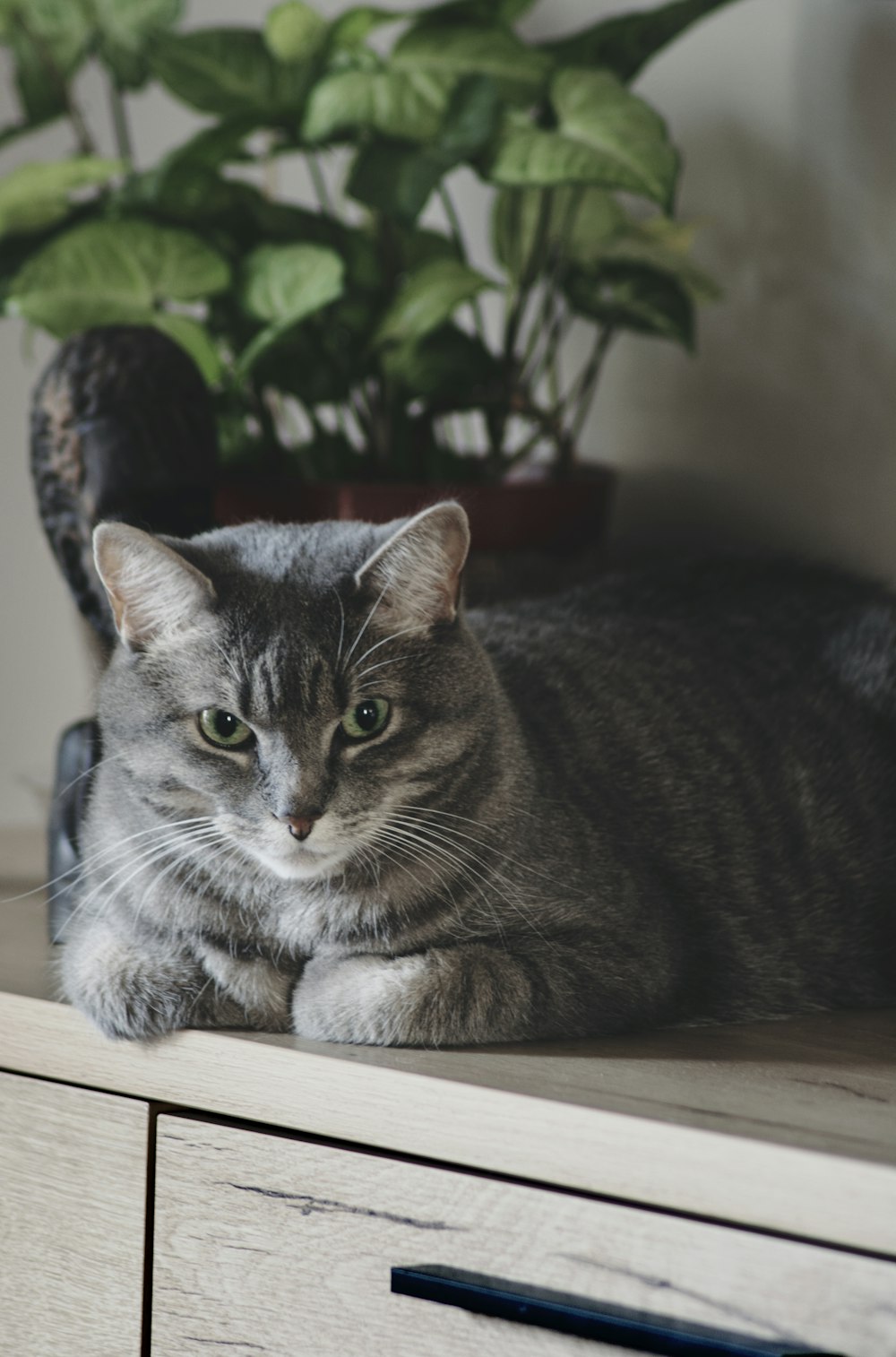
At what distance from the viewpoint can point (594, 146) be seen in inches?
36.7

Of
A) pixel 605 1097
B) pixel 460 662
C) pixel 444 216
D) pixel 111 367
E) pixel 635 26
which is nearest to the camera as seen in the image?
pixel 605 1097

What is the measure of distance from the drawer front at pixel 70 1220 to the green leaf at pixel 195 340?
578 mm

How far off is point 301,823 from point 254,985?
0.11 meters

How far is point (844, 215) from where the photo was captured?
1.15 meters

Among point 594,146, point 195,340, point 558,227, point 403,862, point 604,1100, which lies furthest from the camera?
point 558,227

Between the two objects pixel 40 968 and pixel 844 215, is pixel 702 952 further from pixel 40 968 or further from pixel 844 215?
pixel 844 215

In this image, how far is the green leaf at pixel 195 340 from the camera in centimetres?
103

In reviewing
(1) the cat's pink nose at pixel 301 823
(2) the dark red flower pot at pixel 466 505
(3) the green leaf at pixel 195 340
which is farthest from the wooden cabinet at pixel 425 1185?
(3) the green leaf at pixel 195 340

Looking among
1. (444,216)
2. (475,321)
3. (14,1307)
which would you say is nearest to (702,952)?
(14,1307)

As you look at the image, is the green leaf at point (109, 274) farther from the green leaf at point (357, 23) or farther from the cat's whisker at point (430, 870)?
the cat's whisker at point (430, 870)

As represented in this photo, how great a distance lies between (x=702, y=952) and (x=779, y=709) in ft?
0.74

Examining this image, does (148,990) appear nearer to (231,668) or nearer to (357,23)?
(231,668)

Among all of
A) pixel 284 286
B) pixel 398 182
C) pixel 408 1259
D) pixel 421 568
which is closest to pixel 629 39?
pixel 398 182

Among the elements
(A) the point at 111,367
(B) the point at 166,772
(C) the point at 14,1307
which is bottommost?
(C) the point at 14,1307
